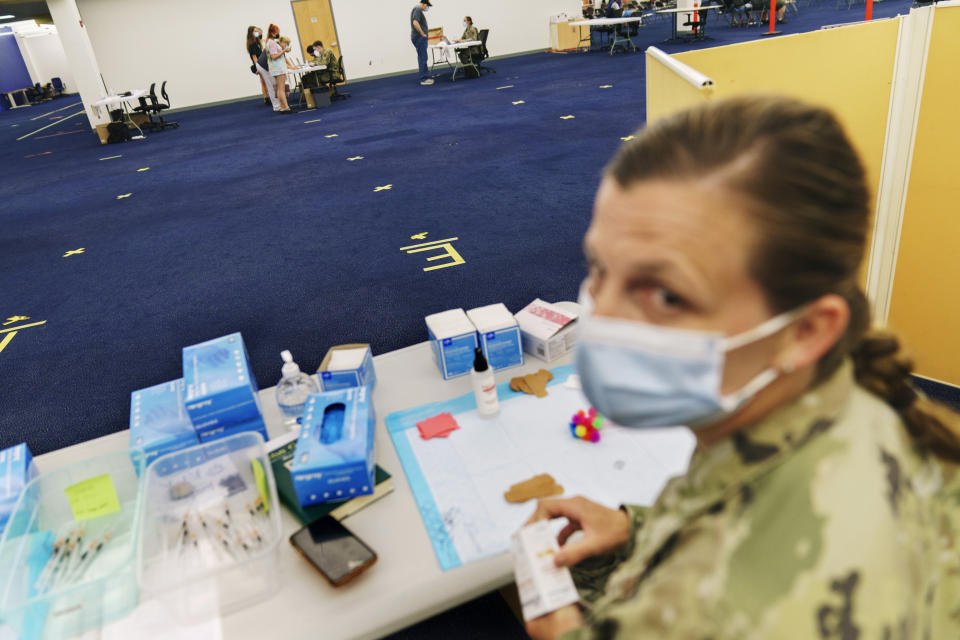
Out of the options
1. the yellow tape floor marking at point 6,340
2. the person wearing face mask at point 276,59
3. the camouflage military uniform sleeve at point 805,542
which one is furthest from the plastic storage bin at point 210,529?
the person wearing face mask at point 276,59

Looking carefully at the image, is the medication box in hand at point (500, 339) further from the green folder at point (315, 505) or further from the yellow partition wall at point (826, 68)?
the yellow partition wall at point (826, 68)

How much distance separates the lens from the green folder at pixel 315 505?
1.22 m

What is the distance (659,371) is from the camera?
2.41 ft

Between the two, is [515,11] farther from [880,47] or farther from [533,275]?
[880,47]

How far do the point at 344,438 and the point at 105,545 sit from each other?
1.55ft

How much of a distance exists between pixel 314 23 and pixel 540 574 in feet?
52.0

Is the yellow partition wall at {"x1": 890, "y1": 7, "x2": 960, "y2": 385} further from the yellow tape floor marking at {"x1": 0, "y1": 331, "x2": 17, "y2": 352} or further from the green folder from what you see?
the yellow tape floor marking at {"x1": 0, "y1": 331, "x2": 17, "y2": 352}

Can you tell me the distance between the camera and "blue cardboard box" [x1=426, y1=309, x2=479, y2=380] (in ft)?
5.35

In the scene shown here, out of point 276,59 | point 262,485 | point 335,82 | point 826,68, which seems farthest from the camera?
point 335,82

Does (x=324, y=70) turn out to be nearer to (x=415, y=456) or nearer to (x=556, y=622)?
(x=415, y=456)

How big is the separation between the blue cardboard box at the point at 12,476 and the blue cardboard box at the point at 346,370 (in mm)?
645

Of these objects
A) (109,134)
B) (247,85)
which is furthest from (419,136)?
(247,85)

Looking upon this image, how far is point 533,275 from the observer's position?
11.9 feet

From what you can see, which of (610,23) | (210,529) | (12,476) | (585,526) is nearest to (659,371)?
(585,526)
